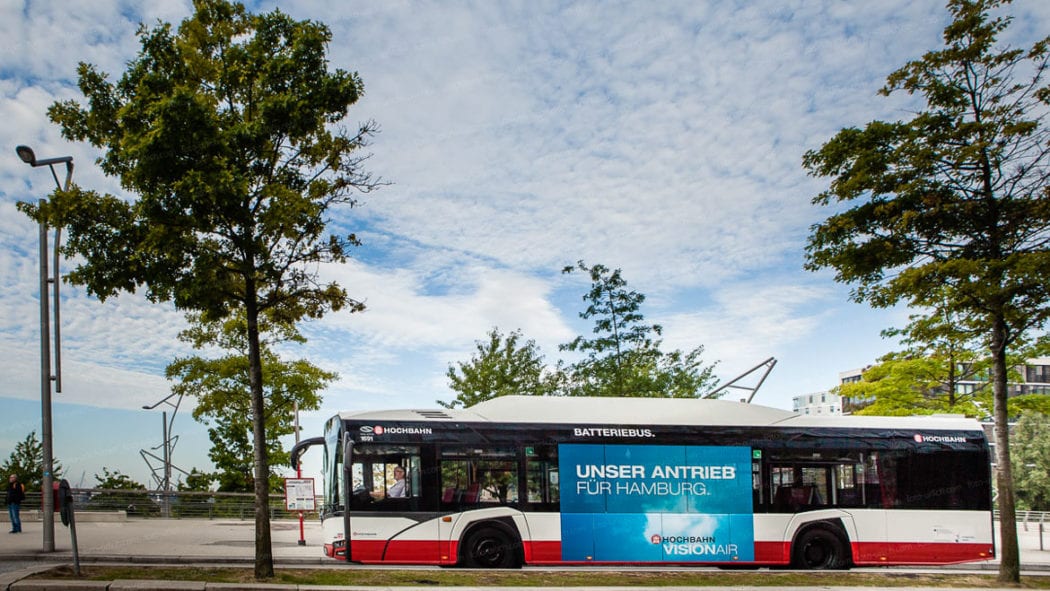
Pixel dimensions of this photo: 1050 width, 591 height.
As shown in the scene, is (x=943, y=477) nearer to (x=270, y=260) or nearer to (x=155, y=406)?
(x=270, y=260)

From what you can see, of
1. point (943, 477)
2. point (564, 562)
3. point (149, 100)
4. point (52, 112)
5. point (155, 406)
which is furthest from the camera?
point (155, 406)

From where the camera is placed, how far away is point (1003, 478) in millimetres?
16203

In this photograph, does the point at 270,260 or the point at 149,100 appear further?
the point at 270,260

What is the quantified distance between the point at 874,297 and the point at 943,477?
4035 millimetres

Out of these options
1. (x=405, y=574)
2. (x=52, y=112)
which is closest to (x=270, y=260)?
(x=52, y=112)

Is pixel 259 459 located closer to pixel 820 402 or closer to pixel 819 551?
pixel 819 551

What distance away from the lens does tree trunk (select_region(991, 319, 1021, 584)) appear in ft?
51.8

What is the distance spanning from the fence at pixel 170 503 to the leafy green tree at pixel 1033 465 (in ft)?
180

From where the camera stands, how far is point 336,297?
16.1 meters

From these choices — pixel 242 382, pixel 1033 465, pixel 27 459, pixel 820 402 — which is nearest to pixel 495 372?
pixel 242 382

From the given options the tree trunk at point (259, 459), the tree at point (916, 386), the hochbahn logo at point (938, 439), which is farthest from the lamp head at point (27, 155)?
the tree at point (916, 386)

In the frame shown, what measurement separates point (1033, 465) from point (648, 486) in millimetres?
61388

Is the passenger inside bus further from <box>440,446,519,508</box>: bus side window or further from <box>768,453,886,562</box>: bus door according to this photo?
<box>768,453,886,562</box>: bus door

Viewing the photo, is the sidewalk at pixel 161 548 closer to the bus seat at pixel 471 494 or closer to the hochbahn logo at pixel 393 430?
the hochbahn logo at pixel 393 430
